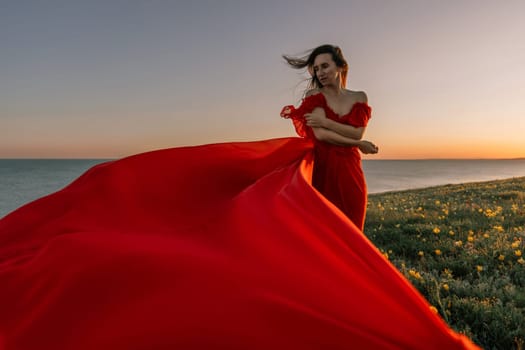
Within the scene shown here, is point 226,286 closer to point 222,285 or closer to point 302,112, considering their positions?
point 222,285

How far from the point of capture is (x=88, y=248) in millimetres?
2646

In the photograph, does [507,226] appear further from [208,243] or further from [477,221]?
[208,243]

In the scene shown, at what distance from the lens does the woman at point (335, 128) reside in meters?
4.23

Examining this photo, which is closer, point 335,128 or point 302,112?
point 335,128

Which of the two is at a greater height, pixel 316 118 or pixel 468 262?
pixel 316 118

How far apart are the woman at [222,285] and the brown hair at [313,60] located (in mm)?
1584

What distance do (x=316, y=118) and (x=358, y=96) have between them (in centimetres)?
64

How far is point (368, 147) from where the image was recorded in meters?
4.21

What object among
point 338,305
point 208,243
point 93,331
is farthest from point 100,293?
point 338,305

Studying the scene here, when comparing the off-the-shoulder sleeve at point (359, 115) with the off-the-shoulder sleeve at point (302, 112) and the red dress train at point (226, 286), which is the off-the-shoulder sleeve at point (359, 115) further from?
the red dress train at point (226, 286)

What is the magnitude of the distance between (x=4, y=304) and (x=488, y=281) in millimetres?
4914

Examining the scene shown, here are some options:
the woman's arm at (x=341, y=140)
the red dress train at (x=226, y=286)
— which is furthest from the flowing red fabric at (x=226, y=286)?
the woman's arm at (x=341, y=140)

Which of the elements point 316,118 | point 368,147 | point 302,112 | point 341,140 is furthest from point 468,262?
point 302,112

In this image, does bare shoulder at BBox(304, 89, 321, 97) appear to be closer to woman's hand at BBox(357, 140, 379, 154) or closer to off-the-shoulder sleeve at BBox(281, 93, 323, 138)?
off-the-shoulder sleeve at BBox(281, 93, 323, 138)
